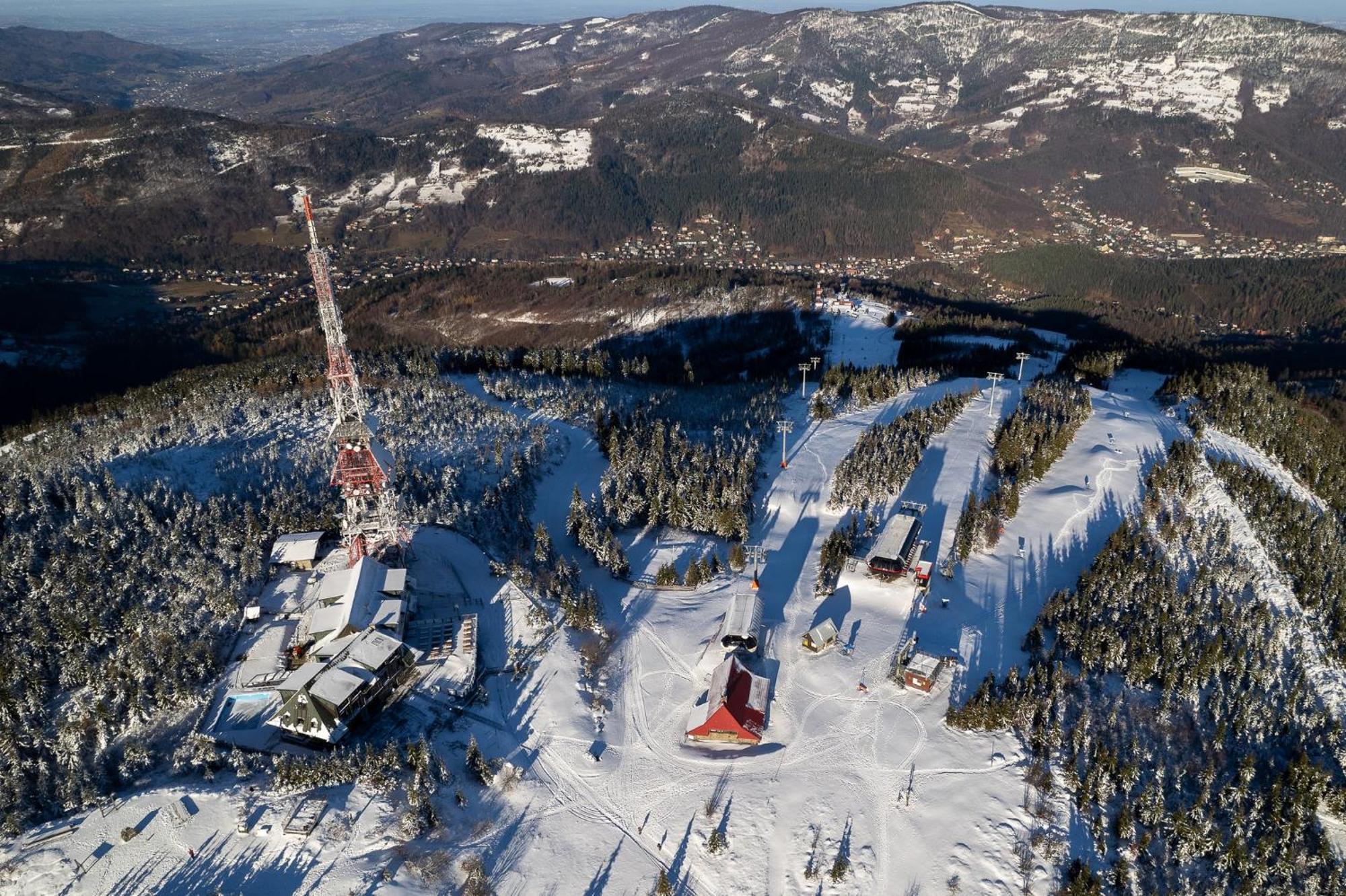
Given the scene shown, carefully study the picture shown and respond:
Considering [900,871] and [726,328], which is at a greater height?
[900,871]

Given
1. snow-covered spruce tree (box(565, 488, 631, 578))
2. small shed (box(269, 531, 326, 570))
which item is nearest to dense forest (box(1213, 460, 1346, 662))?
snow-covered spruce tree (box(565, 488, 631, 578))

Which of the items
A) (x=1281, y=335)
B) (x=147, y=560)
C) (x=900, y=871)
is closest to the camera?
(x=900, y=871)

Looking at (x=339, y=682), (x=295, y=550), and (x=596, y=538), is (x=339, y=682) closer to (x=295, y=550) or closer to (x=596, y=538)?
(x=295, y=550)

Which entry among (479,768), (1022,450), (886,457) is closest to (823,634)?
(479,768)

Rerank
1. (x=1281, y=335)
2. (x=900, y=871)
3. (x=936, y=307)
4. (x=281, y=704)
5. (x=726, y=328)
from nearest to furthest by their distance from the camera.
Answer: (x=900, y=871), (x=281, y=704), (x=726, y=328), (x=936, y=307), (x=1281, y=335)

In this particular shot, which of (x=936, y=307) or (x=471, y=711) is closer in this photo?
(x=471, y=711)

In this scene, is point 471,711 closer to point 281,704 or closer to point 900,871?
point 281,704

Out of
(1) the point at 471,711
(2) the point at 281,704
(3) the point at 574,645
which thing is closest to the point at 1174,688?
(3) the point at 574,645
